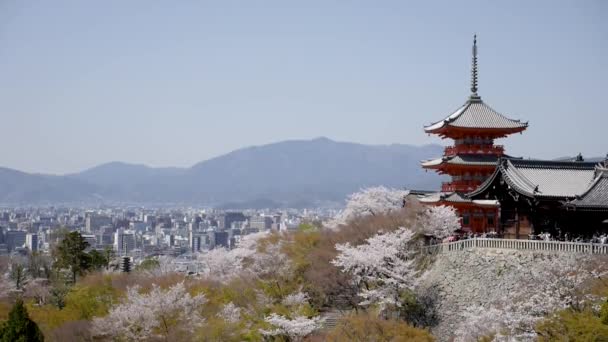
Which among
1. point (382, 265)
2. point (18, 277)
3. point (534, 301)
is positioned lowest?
point (18, 277)

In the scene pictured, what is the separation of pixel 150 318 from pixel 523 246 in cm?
1385

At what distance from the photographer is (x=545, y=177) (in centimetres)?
3309

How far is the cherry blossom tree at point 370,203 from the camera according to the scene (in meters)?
44.2

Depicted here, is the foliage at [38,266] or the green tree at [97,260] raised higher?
the green tree at [97,260]

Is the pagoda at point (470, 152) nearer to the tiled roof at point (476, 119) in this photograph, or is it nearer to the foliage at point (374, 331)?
the tiled roof at point (476, 119)

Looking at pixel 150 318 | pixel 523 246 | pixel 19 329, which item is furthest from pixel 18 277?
pixel 523 246

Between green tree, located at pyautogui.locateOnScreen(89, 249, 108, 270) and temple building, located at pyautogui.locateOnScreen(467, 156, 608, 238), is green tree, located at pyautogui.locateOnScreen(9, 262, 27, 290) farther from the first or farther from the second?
temple building, located at pyautogui.locateOnScreen(467, 156, 608, 238)

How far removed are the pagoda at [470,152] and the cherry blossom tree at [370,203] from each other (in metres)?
3.48

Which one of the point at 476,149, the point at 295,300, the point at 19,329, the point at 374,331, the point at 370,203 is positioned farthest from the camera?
the point at 370,203

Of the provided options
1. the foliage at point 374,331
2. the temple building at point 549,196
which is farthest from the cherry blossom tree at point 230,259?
the foliage at point 374,331

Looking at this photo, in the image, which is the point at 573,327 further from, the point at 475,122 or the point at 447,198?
the point at 475,122

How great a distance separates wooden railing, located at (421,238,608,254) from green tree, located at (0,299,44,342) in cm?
1507

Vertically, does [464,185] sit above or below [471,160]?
below

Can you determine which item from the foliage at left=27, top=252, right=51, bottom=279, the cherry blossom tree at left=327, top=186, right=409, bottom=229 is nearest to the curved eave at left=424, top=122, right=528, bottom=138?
the cherry blossom tree at left=327, top=186, right=409, bottom=229
